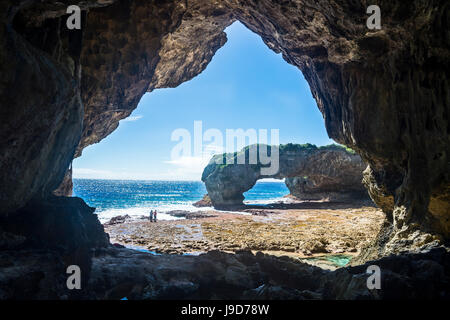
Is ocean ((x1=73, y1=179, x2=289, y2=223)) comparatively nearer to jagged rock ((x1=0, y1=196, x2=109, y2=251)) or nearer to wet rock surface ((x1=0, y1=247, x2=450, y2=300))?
jagged rock ((x1=0, y1=196, x2=109, y2=251))

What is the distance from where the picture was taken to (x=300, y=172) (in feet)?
132

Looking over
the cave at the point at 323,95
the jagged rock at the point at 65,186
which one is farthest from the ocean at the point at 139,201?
the cave at the point at 323,95

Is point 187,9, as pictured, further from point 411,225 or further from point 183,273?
point 411,225

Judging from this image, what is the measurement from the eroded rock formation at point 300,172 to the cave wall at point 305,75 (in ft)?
93.3

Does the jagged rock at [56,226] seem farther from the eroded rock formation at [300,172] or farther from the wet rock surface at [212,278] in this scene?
the eroded rock formation at [300,172]

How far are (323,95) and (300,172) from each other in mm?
30063

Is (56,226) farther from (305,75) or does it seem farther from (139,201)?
(139,201)

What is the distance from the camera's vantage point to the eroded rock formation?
38562 millimetres

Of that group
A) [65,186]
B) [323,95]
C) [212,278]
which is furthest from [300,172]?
[212,278]

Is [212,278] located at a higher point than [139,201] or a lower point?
higher

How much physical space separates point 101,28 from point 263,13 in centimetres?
756

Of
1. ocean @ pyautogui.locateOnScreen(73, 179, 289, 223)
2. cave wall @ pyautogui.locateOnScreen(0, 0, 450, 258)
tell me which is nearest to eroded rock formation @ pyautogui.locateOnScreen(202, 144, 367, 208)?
ocean @ pyautogui.locateOnScreen(73, 179, 289, 223)
